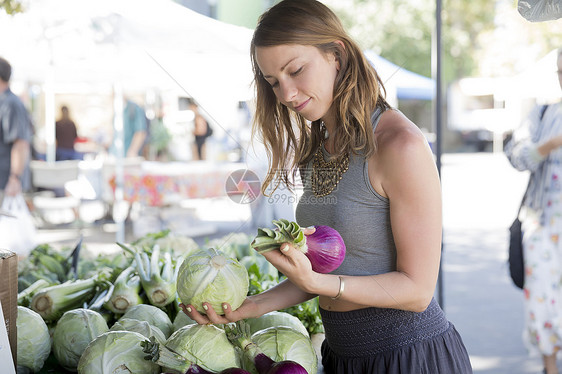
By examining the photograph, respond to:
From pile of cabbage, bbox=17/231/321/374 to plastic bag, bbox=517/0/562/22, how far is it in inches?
50.1

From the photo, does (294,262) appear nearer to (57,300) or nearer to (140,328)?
(140,328)

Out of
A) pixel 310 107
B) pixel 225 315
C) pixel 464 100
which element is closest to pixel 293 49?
pixel 310 107

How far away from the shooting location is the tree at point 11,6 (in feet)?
7.49

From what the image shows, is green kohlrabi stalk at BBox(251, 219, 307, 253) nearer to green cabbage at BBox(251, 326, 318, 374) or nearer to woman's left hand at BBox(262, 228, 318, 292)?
woman's left hand at BBox(262, 228, 318, 292)

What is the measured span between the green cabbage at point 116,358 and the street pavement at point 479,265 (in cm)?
57

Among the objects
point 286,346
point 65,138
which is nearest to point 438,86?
point 286,346

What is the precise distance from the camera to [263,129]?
180 cm

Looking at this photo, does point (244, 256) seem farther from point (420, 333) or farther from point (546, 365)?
point (546, 365)

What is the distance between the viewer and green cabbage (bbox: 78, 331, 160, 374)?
1.50 metres

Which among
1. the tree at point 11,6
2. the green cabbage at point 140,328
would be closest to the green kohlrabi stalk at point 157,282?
the green cabbage at point 140,328

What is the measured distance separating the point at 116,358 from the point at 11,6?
152cm

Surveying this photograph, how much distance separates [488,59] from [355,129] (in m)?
27.3

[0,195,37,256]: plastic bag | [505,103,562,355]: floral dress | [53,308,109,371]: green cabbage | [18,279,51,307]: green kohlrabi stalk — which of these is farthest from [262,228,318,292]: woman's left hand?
[0,195,37,256]: plastic bag

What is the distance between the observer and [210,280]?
144 centimetres
